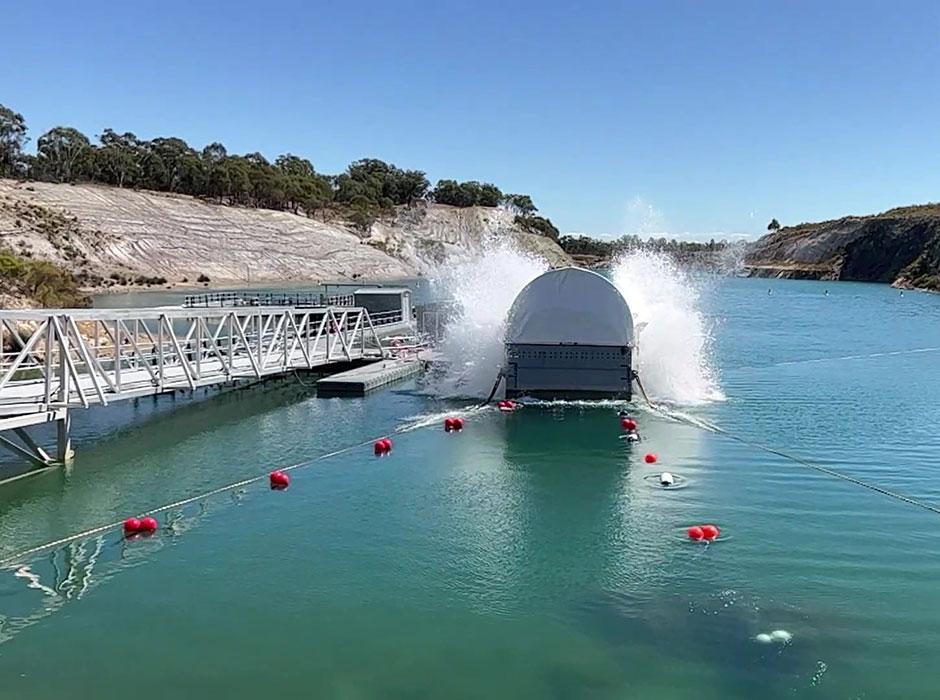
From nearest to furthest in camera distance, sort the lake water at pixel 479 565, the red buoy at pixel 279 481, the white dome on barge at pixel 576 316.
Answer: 1. the lake water at pixel 479 565
2. the red buoy at pixel 279 481
3. the white dome on barge at pixel 576 316

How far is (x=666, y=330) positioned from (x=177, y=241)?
9457 cm

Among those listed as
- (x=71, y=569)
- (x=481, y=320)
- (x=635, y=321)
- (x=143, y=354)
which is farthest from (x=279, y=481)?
(x=481, y=320)

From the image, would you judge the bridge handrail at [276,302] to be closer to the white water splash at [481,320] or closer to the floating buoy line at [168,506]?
the white water splash at [481,320]

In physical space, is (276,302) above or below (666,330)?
above

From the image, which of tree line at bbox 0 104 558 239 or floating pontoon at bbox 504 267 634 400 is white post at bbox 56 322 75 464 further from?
tree line at bbox 0 104 558 239

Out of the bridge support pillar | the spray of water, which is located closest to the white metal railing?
the bridge support pillar

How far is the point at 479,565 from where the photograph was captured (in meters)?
14.7

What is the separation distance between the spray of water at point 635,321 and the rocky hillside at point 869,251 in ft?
323

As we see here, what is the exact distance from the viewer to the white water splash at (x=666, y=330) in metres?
32.6

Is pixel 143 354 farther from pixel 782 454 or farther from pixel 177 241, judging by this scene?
pixel 177 241

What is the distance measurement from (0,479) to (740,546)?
15.3 metres

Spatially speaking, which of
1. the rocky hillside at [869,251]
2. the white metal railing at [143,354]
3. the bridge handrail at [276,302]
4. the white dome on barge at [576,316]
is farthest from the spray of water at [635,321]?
the rocky hillside at [869,251]

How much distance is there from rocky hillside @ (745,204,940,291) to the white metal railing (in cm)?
10985

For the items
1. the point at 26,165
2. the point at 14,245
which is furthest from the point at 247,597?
the point at 26,165
